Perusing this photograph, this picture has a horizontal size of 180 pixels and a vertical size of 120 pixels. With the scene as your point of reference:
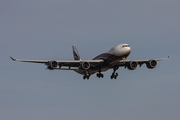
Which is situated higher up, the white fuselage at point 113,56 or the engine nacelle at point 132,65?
the white fuselage at point 113,56

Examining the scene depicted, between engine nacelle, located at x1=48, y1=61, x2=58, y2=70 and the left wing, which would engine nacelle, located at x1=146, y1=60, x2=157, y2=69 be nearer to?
the left wing

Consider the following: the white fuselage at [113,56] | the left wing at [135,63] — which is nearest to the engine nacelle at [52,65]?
the white fuselage at [113,56]

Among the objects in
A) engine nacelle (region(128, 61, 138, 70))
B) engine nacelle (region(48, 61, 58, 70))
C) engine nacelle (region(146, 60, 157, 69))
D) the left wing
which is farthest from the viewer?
engine nacelle (region(146, 60, 157, 69))

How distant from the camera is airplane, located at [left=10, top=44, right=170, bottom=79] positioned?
220ft

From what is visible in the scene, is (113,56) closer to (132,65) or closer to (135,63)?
(132,65)

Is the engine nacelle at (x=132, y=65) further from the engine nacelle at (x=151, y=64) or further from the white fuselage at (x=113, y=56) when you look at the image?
the white fuselage at (x=113, y=56)

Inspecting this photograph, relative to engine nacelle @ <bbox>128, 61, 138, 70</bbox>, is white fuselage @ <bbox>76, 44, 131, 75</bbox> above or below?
above

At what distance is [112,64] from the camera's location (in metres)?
70.4

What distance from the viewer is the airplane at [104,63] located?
2640 inches

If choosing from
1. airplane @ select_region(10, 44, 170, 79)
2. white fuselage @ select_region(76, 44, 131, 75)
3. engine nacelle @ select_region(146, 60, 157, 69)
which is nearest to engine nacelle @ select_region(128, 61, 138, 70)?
airplane @ select_region(10, 44, 170, 79)

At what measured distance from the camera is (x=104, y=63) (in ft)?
231

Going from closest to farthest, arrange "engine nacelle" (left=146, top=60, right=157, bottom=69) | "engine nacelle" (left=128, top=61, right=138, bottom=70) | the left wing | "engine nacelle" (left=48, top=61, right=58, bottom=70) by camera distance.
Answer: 1. "engine nacelle" (left=48, top=61, right=58, bottom=70)
2. "engine nacelle" (left=128, top=61, right=138, bottom=70)
3. the left wing
4. "engine nacelle" (left=146, top=60, right=157, bottom=69)

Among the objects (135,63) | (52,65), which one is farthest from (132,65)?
(52,65)

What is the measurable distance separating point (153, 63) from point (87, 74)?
1538 centimetres
